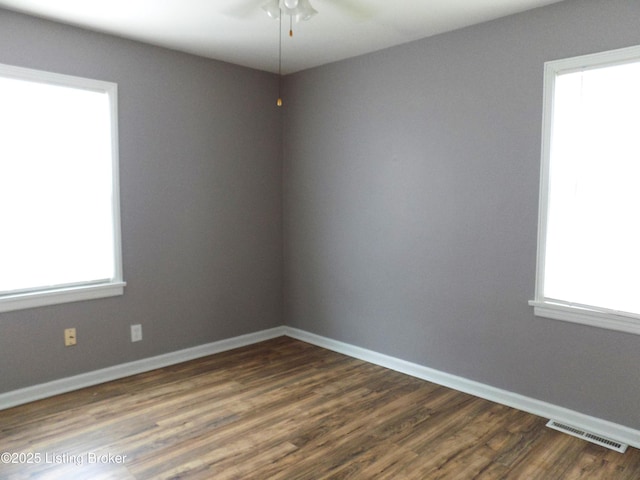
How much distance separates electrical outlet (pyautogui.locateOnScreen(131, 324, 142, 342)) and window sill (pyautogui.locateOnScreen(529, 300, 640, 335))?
107 inches

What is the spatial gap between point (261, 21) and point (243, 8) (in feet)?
0.76

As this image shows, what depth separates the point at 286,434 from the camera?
2621mm

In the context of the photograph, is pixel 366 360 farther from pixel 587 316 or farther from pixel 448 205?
pixel 587 316

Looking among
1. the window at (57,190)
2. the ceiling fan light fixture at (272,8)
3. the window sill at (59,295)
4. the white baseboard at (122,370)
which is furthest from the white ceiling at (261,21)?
the white baseboard at (122,370)

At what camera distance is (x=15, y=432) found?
2.60 metres

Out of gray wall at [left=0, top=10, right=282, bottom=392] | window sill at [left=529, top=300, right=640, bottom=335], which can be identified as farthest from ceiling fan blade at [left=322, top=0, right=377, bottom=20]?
window sill at [left=529, top=300, right=640, bottom=335]

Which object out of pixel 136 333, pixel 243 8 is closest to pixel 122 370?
pixel 136 333

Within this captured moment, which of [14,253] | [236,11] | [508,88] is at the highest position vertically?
[236,11]

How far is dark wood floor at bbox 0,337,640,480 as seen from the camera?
2281mm

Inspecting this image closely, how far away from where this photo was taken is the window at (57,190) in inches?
114

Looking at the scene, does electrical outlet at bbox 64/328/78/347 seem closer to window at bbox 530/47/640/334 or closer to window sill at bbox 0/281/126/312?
window sill at bbox 0/281/126/312

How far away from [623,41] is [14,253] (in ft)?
12.1

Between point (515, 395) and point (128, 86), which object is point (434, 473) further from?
point (128, 86)

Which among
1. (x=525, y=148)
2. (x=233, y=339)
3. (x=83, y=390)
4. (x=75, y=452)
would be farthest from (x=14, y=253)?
(x=525, y=148)
